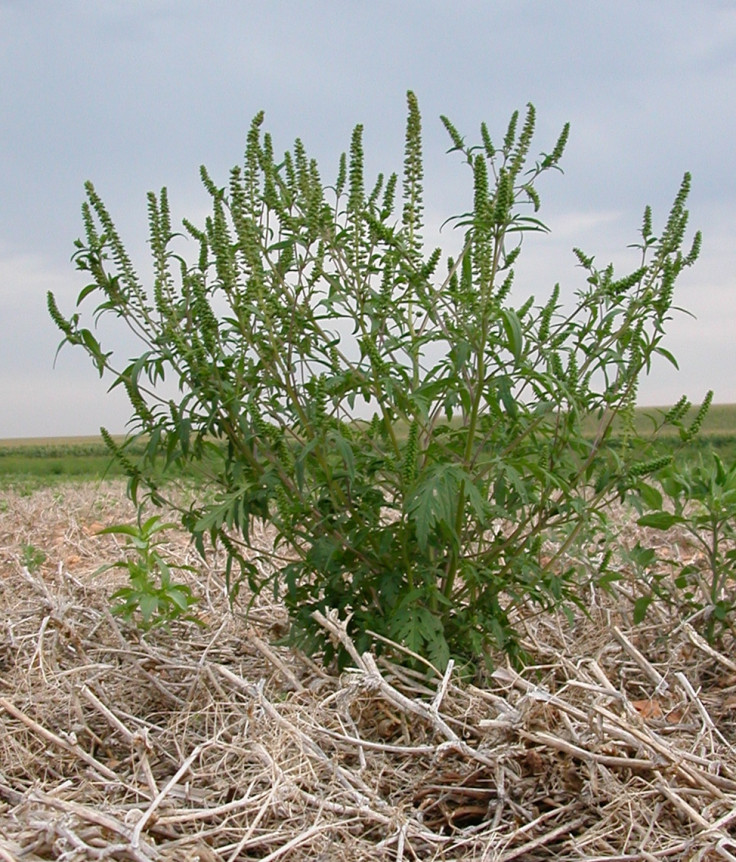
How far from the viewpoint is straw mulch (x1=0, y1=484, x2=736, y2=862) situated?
2699mm

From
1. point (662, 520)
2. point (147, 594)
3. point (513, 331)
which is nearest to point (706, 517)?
point (662, 520)

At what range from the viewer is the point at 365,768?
9.84ft

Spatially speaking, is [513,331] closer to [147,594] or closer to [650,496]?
[650,496]

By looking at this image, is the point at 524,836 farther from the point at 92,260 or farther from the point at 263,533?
the point at 263,533

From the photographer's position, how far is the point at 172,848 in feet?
8.64

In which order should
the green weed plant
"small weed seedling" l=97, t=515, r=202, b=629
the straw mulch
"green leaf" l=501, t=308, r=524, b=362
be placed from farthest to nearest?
1. "small weed seedling" l=97, t=515, r=202, b=629
2. the green weed plant
3. "green leaf" l=501, t=308, r=524, b=362
4. the straw mulch

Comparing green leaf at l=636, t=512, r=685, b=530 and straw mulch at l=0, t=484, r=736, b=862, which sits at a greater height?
green leaf at l=636, t=512, r=685, b=530

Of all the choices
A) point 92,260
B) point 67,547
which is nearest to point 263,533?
point 67,547

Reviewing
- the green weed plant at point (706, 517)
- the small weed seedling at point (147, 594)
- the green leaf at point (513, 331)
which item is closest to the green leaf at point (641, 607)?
the green weed plant at point (706, 517)

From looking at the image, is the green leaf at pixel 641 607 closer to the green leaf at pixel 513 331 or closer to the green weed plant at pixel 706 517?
the green weed plant at pixel 706 517

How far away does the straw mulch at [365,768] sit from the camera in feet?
8.86

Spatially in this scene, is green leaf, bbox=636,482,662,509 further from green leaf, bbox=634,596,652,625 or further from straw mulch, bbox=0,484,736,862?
straw mulch, bbox=0,484,736,862

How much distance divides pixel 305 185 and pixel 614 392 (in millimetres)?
1419

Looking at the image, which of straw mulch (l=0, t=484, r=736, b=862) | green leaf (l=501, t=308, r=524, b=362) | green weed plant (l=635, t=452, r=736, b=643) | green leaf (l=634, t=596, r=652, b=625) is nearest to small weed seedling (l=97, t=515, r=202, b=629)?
straw mulch (l=0, t=484, r=736, b=862)
